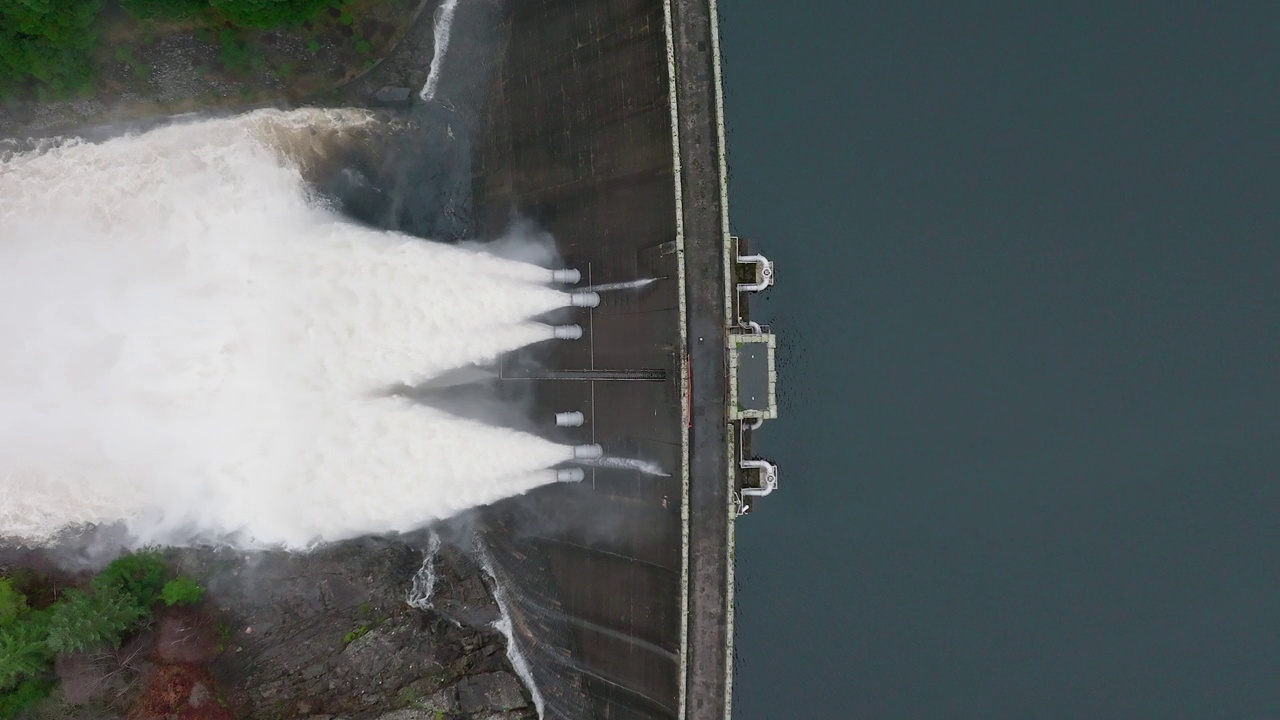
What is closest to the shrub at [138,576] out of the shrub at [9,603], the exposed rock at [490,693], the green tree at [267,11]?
the shrub at [9,603]

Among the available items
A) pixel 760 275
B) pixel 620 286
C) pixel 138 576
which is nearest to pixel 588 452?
pixel 620 286

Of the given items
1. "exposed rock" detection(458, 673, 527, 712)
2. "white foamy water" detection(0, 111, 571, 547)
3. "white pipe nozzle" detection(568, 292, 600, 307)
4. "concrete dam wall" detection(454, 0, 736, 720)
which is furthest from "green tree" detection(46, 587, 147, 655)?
"white pipe nozzle" detection(568, 292, 600, 307)

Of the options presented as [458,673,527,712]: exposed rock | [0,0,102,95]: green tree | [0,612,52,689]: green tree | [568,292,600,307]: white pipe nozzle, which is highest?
[0,0,102,95]: green tree

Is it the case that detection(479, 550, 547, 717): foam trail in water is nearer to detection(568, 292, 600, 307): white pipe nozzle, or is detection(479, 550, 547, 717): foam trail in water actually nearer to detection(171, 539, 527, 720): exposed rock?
detection(171, 539, 527, 720): exposed rock

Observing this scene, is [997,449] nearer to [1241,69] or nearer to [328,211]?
[1241,69]

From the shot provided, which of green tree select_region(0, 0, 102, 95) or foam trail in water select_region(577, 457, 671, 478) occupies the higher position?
green tree select_region(0, 0, 102, 95)

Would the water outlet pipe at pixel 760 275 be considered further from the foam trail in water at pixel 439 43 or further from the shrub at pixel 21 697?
the shrub at pixel 21 697
